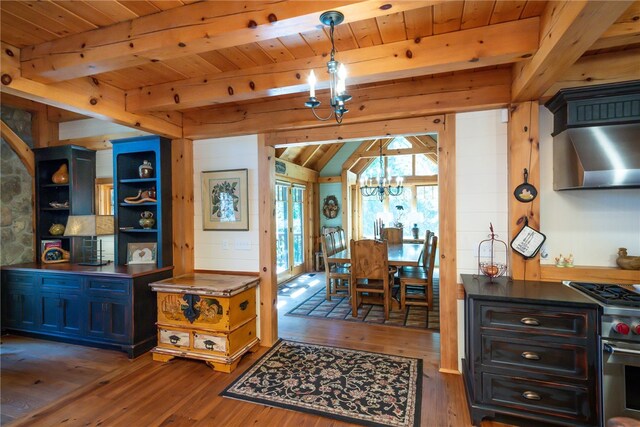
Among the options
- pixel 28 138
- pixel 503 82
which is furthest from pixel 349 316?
pixel 28 138

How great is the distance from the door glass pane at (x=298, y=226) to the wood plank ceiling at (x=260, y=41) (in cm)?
445

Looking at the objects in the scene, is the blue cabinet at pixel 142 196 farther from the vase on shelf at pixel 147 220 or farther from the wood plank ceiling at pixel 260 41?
the wood plank ceiling at pixel 260 41

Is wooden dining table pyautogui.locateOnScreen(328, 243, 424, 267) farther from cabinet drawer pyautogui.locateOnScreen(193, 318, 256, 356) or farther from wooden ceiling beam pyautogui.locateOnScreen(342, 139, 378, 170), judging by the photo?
wooden ceiling beam pyautogui.locateOnScreen(342, 139, 378, 170)

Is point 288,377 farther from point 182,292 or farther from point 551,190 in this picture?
point 551,190

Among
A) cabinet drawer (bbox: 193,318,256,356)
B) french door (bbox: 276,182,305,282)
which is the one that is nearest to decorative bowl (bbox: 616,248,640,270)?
cabinet drawer (bbox: 193,318,256,356)

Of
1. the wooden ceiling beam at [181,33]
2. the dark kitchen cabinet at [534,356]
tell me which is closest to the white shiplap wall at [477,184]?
the dark kitchen cabinet at [534,356]

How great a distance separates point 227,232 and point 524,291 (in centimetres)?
283

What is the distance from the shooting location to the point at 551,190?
8.21 feet

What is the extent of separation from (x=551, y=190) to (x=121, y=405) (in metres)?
3.74

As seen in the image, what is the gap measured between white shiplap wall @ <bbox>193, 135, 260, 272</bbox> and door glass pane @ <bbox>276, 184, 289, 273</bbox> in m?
2.77

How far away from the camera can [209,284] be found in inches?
118

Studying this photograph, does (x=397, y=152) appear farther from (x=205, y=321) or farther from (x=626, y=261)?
(x=205, y=321)

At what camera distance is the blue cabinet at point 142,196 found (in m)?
3.44

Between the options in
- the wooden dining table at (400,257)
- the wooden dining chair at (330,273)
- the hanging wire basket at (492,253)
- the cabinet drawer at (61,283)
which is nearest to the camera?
the hanging wire basket at (492,253)
